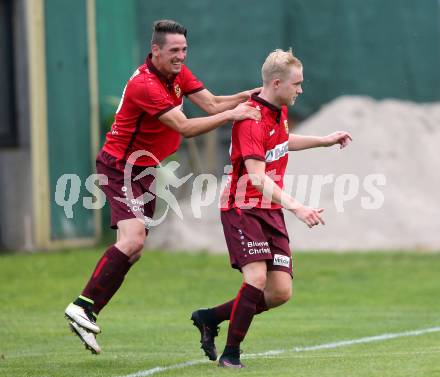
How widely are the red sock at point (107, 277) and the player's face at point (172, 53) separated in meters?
1.28

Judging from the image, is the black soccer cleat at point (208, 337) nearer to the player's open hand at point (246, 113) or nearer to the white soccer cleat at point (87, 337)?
the white soccer cleat at point (87, 337)

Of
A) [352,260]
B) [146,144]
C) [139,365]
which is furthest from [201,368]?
[352,260]

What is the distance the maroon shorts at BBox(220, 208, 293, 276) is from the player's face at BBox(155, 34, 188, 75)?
3.75ft

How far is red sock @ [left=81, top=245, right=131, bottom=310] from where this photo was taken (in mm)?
8102

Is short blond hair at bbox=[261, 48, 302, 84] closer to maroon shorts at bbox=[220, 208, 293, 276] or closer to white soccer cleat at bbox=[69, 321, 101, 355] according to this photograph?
maroon shorts at bbox=[220, 208, 293, 276]

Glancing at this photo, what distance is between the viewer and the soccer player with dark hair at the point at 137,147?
7922 mm

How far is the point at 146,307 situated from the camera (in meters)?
12.2

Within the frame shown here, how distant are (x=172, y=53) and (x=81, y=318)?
186 centimetres

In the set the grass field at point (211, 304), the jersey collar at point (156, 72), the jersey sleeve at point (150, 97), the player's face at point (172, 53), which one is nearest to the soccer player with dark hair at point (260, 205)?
the grass field at point (211, 304)

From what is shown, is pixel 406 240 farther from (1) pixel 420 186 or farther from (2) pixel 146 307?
(2) pixel 146 307

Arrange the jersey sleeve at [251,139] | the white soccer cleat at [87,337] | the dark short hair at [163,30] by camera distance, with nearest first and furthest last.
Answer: the jersey sleeve at [251,139]
the white soccer cleat at [87,337]
the dark short hair at [163,30]

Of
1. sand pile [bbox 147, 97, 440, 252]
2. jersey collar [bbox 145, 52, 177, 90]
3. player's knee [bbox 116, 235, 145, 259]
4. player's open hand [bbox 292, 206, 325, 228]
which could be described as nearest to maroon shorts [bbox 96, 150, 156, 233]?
player's knee [bbox 116, 235, 145, 259]

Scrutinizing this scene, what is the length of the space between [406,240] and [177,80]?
10415mm

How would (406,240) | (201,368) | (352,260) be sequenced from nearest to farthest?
1. (201,368)
2. (352,260)
3. (406,240)
